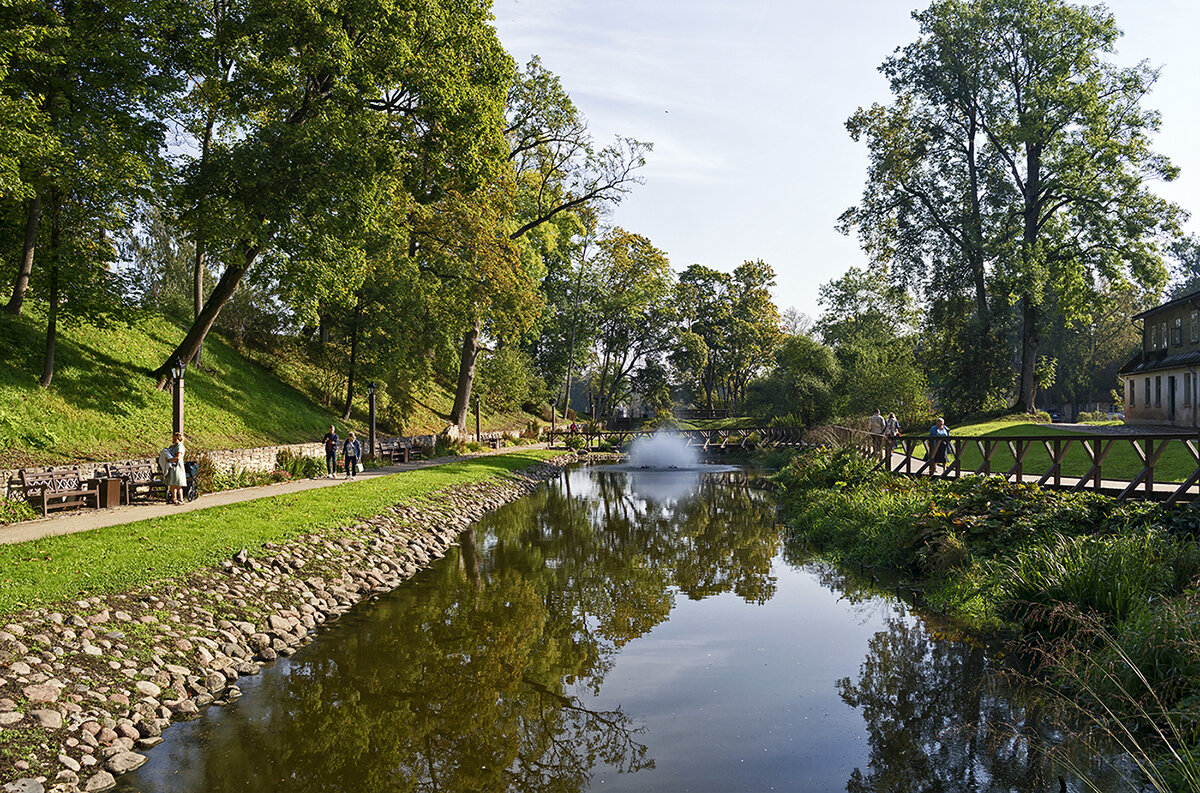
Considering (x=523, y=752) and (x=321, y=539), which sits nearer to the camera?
(x=523, y=752)

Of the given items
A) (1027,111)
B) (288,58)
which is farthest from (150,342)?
(1027,111)

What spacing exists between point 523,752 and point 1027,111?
43.7 m

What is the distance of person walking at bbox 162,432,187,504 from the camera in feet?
53.4

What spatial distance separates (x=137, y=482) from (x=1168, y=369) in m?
42.9

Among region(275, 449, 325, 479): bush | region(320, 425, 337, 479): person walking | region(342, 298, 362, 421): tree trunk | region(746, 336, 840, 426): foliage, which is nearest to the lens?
region(275, 449, 325, 479): bush

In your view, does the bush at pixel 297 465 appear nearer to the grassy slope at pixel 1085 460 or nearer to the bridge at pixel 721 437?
the grassy slope at pixel 1085 460

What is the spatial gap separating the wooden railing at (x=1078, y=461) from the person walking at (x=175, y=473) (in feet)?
57.5

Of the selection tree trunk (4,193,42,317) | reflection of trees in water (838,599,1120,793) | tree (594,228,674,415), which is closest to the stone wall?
tree trunk (4,193,42,317)

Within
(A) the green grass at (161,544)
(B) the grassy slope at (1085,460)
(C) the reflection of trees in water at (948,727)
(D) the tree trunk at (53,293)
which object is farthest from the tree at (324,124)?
(B) the grassy slope at (1085,460)

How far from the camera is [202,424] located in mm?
22922

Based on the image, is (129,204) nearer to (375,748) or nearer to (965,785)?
(375,748)

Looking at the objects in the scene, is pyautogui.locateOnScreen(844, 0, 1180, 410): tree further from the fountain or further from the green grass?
the green grass

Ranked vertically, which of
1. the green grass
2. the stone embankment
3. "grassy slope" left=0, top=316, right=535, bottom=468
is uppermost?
"grassy slope" left=0, top=316, right=535, bottom=468

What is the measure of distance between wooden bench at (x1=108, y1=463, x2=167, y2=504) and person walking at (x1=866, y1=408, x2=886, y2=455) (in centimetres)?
1964
